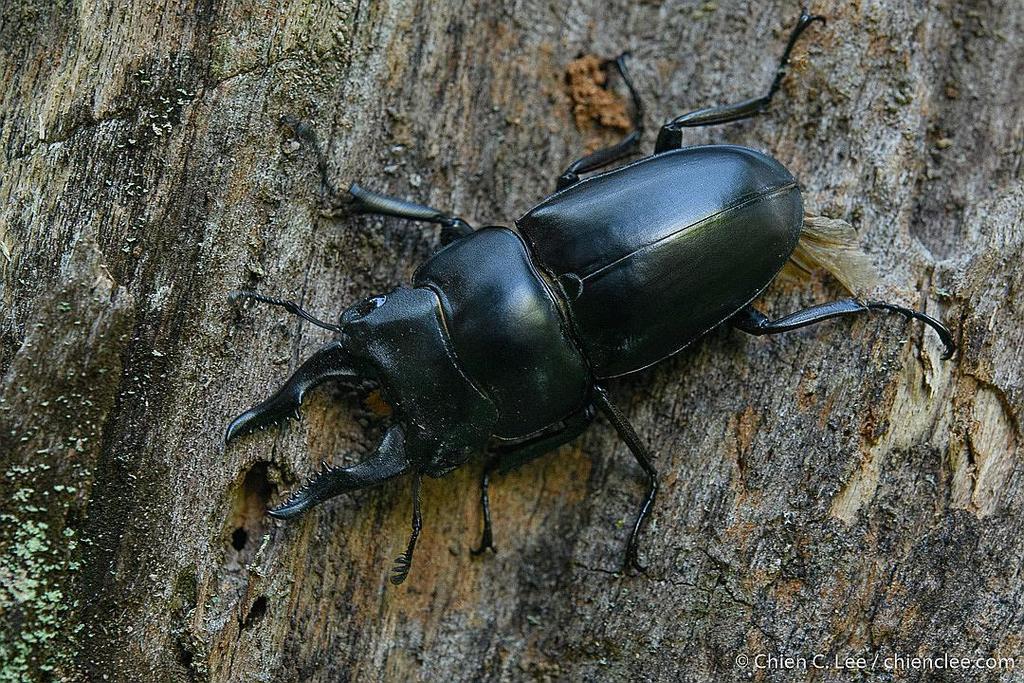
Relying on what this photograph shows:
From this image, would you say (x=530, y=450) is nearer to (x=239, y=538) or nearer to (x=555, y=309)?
(x=555, y=309)

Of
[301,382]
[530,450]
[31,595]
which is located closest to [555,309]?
[530,450]

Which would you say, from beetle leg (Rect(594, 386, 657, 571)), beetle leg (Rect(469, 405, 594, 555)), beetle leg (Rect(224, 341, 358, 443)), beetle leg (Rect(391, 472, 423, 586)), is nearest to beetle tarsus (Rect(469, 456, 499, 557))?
beetle leg (Rect(469, 405, 594, 555))

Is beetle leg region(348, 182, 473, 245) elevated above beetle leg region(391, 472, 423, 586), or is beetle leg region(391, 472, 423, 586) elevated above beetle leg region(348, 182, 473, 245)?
beetle leg region(348, 182, 473, 245)

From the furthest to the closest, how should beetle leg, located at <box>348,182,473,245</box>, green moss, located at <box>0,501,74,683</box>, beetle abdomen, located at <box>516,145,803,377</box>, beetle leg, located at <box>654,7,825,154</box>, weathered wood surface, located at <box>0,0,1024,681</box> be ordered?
beetle leg, located at <box>654,7,825,154</box> → beetle leg, located at <box>348,182,473,245</box> → beetle abdomen, located at <box>516,145,803,377</box> → weathered wood surface, located at <box>0,0,1024,681</box> → green moss, located at <box>0,501,74,683</box>

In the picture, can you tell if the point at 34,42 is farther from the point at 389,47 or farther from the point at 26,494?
the point at 26,494

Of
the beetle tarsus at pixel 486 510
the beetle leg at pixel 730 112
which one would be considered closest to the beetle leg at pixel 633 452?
the beetle tarsus at pixel 486 510

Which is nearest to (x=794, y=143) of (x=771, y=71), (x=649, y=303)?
(x=771, y=71)

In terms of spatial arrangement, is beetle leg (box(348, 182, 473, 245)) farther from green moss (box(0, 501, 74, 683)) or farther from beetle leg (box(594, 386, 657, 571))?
green moss (box(0, 501, 74, 683))
